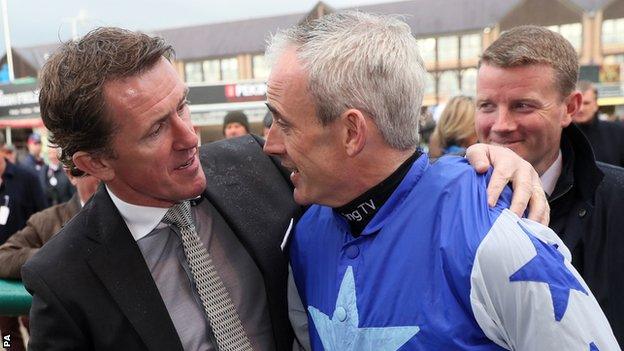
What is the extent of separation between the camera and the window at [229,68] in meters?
45.2

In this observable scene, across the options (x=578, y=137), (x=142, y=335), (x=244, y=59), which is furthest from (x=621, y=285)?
(x=244, y=59)

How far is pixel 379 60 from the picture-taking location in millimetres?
1373

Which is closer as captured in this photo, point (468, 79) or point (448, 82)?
point (468, 79)

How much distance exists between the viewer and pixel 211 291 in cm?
174

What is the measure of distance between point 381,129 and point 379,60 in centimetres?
17

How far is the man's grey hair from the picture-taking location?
1.38 meters

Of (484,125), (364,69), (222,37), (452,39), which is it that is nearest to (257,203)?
(364,69)

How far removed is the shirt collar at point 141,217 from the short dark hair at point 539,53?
1277 mm

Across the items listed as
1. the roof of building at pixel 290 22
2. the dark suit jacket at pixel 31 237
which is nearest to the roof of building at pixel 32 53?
the roof of building at pixel 290 22

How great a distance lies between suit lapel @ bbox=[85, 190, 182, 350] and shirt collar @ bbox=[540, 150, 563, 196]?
1344 mm

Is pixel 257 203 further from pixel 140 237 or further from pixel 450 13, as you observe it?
pixel 450 13

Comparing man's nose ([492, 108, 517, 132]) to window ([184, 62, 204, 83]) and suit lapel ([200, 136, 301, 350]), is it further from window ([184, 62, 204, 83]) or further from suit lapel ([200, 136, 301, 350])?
window ([184, 62, 204, 83])

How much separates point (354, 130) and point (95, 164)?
897mm

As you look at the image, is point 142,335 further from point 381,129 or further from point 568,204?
point 568,204
